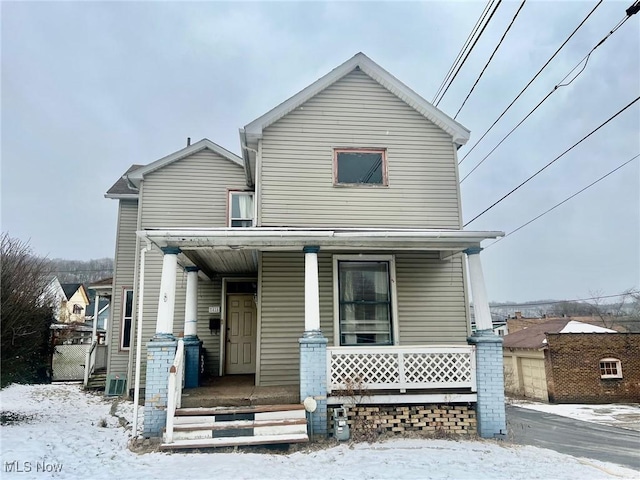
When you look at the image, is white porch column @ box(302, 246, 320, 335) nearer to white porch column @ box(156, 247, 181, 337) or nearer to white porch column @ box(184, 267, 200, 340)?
white porch column @ box(156, 247, 181, 337)

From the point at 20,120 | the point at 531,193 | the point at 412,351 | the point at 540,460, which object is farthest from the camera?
the point at 531,193

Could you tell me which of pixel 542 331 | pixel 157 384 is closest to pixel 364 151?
pixel 157 384

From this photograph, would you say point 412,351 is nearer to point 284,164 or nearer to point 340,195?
point 340,195

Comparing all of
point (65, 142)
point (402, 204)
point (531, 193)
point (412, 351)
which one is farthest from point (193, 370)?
point (65, 142)

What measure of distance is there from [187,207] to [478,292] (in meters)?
8.45

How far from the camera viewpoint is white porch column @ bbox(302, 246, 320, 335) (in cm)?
673

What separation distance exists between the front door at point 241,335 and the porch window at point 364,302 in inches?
136

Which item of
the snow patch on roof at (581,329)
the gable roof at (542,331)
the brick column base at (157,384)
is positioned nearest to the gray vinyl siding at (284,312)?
the brick column base at (157,384)

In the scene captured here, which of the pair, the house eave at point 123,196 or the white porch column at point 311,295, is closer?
the white porch column at point 311,295

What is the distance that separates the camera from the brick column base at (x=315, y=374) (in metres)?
6.42

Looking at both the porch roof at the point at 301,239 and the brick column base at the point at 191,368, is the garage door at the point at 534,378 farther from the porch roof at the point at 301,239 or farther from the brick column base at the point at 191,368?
the brick column base at the point at 191,368

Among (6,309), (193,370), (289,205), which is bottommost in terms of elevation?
(193,370)

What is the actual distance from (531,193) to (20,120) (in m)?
29.2

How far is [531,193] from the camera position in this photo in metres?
26.6
